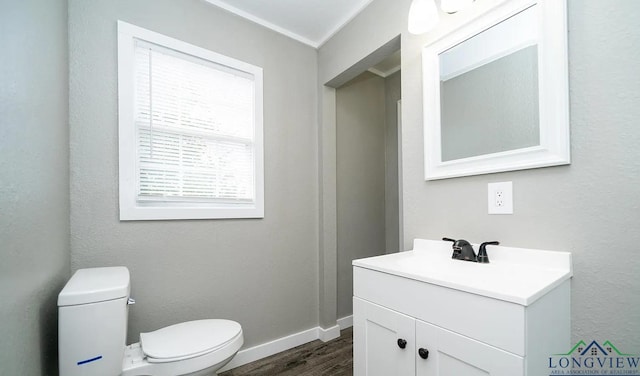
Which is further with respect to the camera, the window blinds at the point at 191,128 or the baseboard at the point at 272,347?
the baseboard at the point at 272,347

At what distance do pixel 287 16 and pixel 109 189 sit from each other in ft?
5.56

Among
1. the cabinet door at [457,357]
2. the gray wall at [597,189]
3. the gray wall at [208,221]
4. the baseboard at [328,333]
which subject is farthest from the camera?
the baseboard at [328,333]

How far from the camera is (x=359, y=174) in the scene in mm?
2492

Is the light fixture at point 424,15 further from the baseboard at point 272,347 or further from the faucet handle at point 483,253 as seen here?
the baseboard at point 272,347

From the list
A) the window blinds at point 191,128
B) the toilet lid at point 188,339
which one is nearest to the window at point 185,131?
the window blinds at point 191,128

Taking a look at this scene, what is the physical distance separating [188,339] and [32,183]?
3.07 ft

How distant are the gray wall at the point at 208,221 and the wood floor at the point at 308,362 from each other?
146mm

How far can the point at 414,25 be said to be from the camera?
49.1 inches

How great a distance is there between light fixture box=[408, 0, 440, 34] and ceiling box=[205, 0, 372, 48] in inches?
26.8

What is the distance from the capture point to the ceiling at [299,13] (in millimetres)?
1792

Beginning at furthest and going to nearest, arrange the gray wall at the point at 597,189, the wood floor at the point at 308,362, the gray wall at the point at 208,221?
the wood floor at the point at 308,362
the gray wall at the point at 208,221
the gray wall at the point at 597,189

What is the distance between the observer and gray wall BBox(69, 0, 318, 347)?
1.35 meters

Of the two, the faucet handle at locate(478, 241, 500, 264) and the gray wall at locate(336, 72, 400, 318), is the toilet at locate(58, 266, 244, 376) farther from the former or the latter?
the gray wall at locate(336, 72, 400, 318)

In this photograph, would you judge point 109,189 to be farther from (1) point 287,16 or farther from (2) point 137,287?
(1) point 287,16
